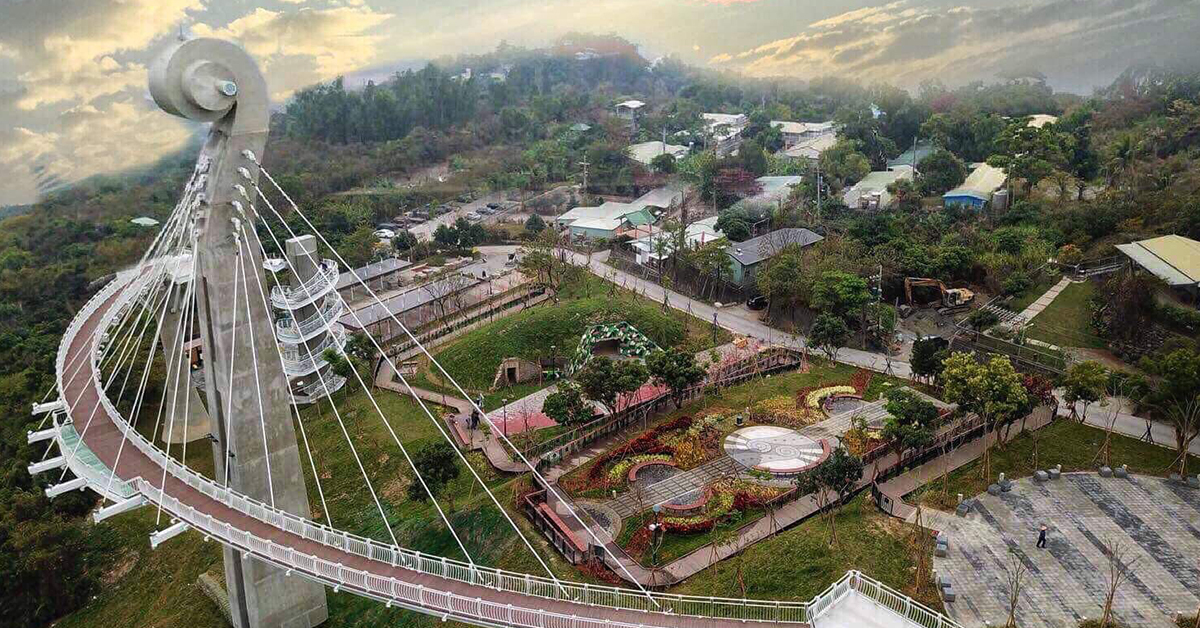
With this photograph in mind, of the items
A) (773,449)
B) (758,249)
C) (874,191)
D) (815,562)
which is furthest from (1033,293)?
(815,562)

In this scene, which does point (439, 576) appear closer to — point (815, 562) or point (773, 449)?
point (815, 562)

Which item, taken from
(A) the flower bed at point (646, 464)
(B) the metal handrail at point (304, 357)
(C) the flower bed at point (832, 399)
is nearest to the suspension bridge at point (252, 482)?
(A) the flower bed at point (646, 464)

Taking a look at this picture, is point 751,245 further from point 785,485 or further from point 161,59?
point 161,59

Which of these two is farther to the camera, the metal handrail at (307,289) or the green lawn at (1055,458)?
the metal handrail at (307,289)

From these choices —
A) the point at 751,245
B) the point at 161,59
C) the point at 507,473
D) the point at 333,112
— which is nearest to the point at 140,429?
the point at 507,473

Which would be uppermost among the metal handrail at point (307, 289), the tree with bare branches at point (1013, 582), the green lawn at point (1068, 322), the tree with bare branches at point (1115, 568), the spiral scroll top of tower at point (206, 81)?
the spiral scroll top of tower at point (206, 81)

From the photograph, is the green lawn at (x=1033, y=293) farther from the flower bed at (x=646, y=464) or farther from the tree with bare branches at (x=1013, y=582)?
the flower bed at (x=646, y=464)
